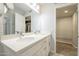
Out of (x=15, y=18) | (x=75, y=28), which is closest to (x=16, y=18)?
(x=15, y=18)

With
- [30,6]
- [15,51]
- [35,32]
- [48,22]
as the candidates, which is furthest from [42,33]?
[15,51]

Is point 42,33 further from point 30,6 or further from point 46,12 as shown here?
point 30,6

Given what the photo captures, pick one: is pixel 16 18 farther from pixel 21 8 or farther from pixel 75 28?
pixel 75 28

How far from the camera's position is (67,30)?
1685 mm

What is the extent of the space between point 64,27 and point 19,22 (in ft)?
2.83

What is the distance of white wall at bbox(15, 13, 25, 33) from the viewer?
4.90 ft

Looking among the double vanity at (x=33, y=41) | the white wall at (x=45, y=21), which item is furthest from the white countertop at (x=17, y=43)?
the white wall at (x=45, y=21)

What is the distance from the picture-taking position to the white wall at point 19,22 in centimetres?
149

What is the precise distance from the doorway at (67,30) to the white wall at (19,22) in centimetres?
64

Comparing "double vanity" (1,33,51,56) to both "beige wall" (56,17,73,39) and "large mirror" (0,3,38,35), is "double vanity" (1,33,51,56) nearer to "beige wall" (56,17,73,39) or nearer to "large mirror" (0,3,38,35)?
"large mirror" (0,3,38,35)

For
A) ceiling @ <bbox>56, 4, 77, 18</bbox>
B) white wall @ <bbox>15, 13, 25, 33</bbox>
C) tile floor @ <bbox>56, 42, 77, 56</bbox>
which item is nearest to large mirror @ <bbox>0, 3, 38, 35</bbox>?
white wall @ <bbox>15, 13, 25, 33</bbox>

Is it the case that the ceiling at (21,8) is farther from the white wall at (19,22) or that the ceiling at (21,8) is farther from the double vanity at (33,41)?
the double vanity at (33,41)

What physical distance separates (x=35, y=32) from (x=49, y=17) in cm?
39

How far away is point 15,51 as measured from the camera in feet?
2.82
